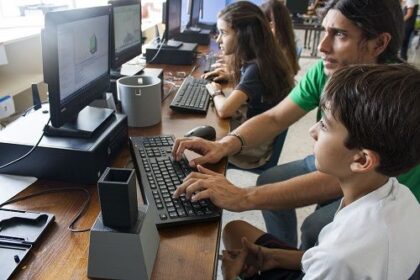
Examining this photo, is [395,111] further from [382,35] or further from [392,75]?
[382,35]

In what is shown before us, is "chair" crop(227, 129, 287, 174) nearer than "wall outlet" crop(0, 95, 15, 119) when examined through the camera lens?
Yes

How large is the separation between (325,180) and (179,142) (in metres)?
0.44

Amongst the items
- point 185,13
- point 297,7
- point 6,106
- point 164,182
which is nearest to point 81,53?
point 164,182

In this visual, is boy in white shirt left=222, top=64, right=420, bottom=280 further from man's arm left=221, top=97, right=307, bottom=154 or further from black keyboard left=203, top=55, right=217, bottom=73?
black keyboard left=203, top=55, right=217, bottom=73

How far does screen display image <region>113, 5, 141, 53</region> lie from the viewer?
5.29 ft

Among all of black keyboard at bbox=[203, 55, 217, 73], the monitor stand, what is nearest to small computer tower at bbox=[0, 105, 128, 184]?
the monitor stand

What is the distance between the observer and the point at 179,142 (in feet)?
3.43

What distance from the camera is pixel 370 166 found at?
71 centimetres

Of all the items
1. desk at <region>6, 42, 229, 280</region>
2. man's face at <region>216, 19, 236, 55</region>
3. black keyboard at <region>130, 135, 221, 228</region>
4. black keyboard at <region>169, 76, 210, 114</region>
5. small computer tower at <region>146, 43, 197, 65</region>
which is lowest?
desk at <region>6, 42, 229, 280</region>

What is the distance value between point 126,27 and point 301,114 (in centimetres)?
93

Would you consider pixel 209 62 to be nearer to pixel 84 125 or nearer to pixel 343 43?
pixel 343 43

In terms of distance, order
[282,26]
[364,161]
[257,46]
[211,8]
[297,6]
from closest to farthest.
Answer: [364,161] → [257,46] → [282,26] → [211,8] → [297,6]

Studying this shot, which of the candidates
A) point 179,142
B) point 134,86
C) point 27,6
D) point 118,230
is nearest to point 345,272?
point 118,230

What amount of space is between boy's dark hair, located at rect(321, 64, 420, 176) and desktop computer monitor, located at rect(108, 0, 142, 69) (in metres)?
1.11
